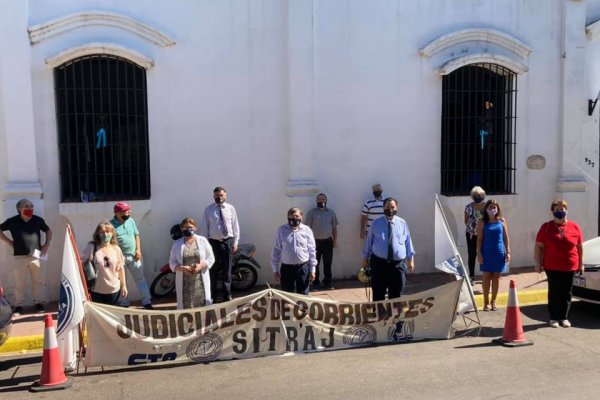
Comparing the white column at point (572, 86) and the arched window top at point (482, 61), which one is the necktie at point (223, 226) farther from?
the white column at point (572, 86)

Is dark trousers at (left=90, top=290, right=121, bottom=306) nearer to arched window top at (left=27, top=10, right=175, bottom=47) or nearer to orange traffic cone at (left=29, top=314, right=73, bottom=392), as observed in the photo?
orange traffic cone at (left=29, top=314, right=73, bottom=392)

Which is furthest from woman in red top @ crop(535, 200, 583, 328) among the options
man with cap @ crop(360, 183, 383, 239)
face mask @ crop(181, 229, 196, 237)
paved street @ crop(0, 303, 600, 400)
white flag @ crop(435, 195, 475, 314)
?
face mask @ crop(181, 229, 196, 237)

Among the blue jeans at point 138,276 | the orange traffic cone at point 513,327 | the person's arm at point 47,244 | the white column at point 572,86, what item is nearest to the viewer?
the orange traffic cone at point 513,327

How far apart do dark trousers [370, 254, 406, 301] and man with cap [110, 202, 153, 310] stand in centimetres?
336

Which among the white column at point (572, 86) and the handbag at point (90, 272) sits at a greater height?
the white column at point (572, 86)

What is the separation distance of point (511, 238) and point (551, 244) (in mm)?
3669

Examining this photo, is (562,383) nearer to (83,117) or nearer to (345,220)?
(345,220)

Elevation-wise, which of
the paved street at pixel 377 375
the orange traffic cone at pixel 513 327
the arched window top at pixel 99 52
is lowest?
the paved street at pixel 377 375

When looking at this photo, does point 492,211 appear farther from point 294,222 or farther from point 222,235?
point 222,235

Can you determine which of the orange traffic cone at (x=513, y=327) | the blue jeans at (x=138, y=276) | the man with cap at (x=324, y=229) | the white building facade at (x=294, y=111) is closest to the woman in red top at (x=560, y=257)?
the orange traffic cone at (x=513, y=327)

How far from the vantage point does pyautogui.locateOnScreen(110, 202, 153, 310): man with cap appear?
28.9ft

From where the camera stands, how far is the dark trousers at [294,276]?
8.23 m

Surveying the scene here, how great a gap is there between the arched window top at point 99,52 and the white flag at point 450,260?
16.8 feet

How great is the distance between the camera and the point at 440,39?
36.6ft
